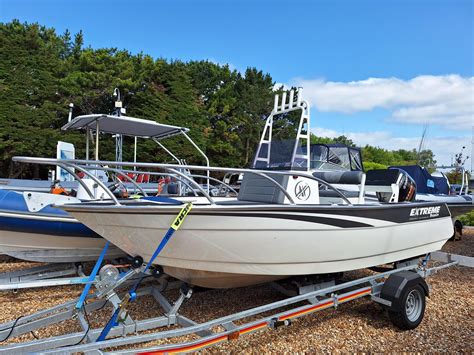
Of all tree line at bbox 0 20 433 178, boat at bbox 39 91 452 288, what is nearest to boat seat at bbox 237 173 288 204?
boat at bbox 39 91 452 288

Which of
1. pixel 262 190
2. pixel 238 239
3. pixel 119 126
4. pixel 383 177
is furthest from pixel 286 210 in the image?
pixel 119 126

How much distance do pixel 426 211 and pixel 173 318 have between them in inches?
124

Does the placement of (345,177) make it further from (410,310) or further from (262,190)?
(410,310)

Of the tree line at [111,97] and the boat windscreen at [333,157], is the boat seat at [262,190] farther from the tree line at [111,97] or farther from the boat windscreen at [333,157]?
the tree line at [111,97]

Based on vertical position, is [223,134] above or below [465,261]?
above

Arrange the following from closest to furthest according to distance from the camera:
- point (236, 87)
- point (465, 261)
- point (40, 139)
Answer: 1. point (465, 261)
2. point (40, 139)
3. point (236, 87)

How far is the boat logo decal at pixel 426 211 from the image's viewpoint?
4367mm

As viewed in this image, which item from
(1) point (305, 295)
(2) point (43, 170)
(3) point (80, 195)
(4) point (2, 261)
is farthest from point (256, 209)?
(2) point (43, 170)

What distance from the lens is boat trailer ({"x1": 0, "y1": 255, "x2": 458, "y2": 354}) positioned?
2654mm

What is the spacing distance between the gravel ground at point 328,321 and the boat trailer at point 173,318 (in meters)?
0.22

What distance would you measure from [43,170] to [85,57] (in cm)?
784

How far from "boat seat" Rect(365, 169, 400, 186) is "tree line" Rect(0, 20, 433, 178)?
14.7 m

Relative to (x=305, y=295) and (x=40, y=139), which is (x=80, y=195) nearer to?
(x=305, y=295)

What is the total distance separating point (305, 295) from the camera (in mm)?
3467
